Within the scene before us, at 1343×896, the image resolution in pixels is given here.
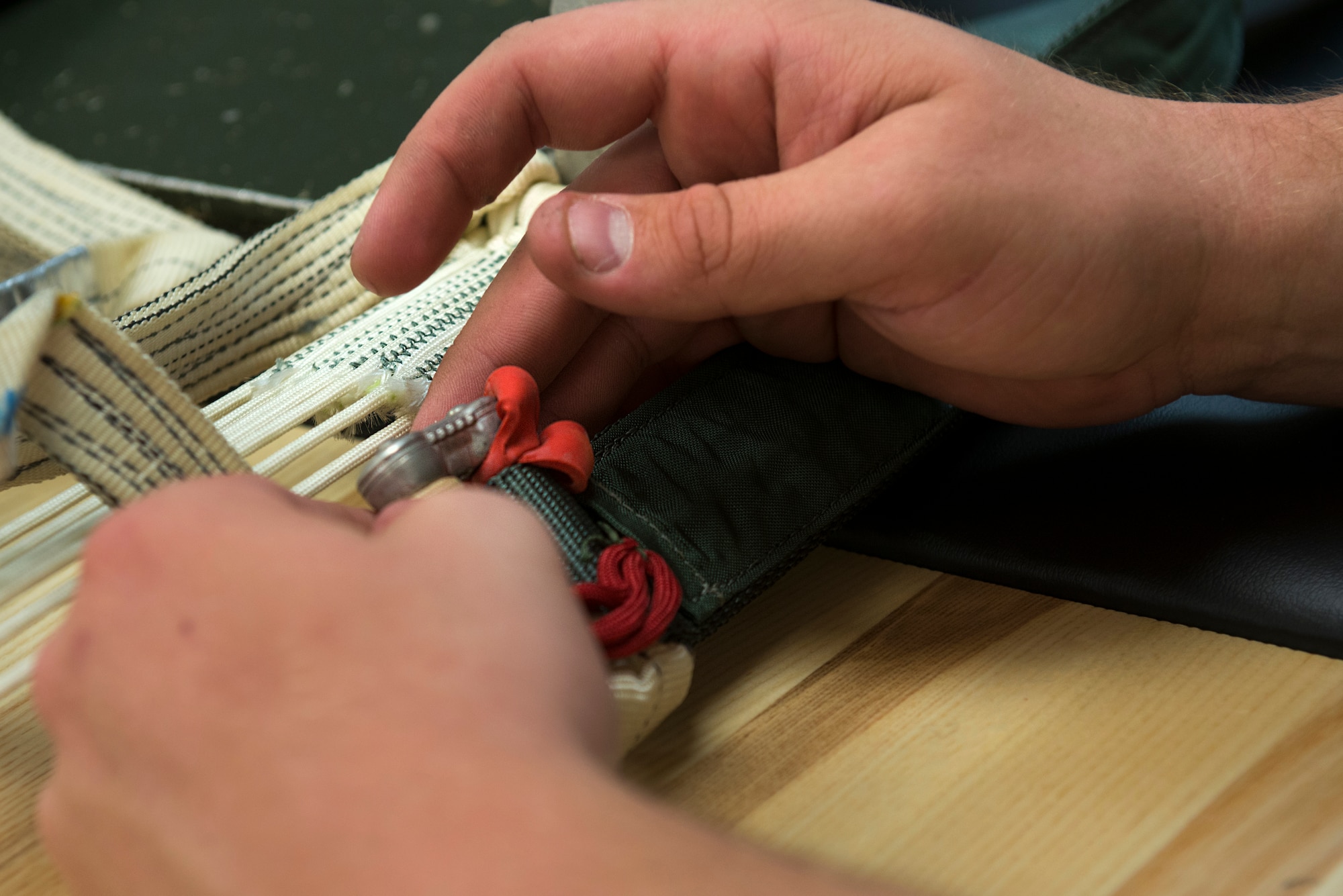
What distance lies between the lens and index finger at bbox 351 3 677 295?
0.62 metres

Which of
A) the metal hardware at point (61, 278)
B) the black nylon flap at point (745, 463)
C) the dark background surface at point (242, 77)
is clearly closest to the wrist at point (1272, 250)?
the black nylon flap at point (745, 463)

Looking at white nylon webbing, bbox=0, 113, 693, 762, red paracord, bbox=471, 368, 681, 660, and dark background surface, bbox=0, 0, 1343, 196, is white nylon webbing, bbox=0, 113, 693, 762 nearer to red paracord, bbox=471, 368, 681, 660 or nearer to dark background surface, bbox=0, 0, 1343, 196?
red paracord, bbox=471, 368, 681, 660

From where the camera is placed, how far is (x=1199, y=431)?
652mm

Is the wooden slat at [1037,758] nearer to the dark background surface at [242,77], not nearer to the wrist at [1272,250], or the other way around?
the wrist at [1272,250]

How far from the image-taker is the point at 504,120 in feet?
2.19

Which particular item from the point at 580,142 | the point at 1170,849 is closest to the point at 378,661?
the point at 1170,849

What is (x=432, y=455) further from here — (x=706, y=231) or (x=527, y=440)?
(x=706, y=231)

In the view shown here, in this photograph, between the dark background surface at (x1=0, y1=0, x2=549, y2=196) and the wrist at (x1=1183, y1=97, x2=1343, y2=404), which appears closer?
the wrist at (x1=1183, y1=97, x2=1343, y2=404)

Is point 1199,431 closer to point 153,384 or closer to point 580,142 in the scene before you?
point 580,142

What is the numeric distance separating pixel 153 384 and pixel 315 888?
0.89ft

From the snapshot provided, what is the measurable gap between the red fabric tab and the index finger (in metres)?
0.17

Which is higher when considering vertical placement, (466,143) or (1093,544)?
(466,143)

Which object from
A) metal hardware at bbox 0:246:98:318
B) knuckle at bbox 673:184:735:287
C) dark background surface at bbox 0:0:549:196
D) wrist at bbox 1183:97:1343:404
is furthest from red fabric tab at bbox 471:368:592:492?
dark background surface at bbox 0:0:549:196

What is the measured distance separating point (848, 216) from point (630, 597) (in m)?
0.22
